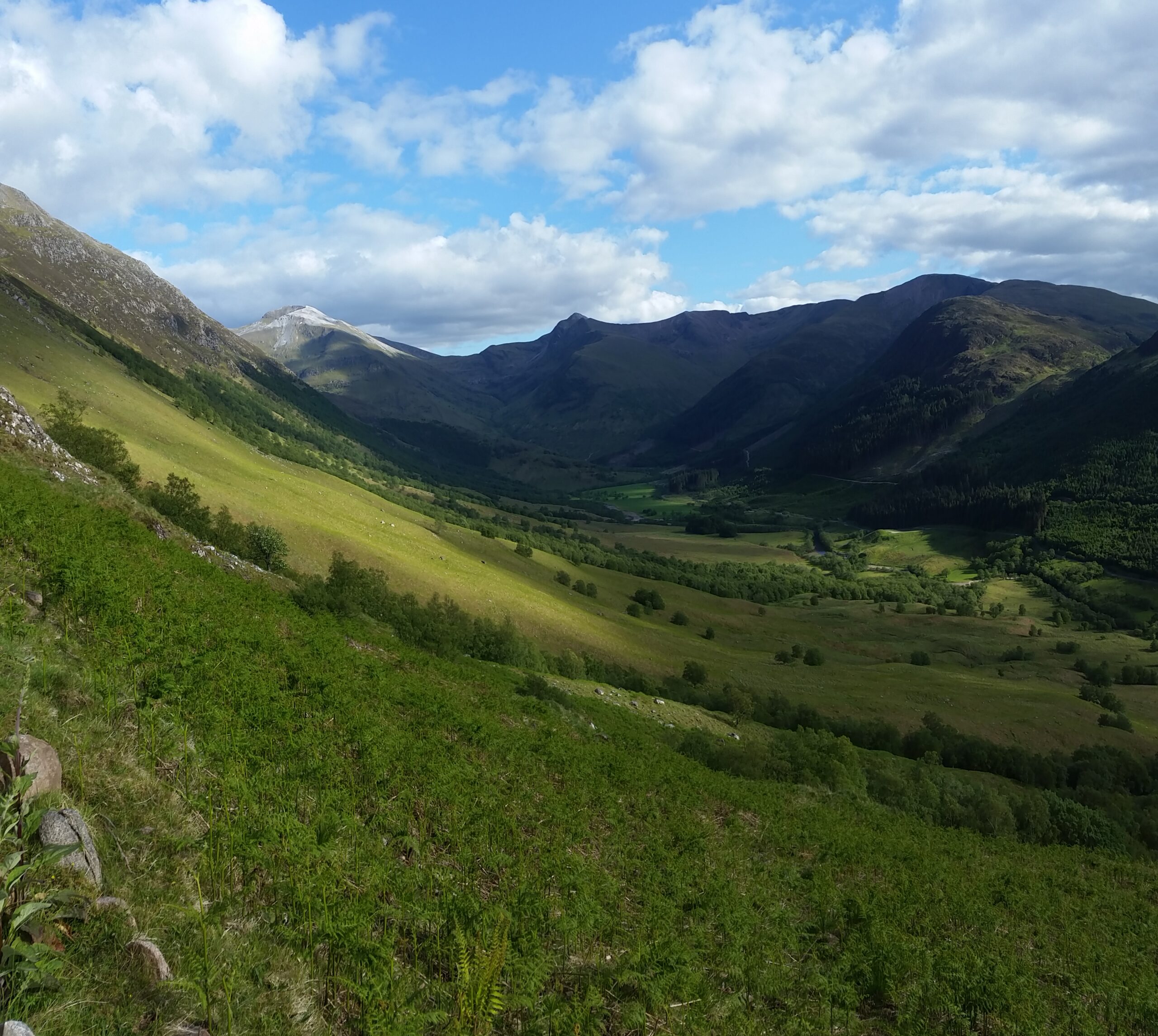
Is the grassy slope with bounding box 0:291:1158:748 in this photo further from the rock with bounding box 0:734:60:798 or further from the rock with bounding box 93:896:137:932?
the rock with bounding box 93:896:137:932

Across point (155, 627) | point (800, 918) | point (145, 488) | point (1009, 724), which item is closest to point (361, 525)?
point (145, 488)

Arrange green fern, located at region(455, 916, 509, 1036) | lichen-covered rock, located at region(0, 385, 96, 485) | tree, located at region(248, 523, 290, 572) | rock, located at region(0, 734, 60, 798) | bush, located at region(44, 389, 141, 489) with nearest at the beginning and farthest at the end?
rock, located at region(0, 734, 60, 798), green fern, located at region(455, 916, 509, 1036), lichen-covered rock, located at region(0, 385, 96, 485), bush, located at region(44, 389, 141, 489), tree, located at region(248, 523, 290, 572)

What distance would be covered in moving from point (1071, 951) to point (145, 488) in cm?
5564

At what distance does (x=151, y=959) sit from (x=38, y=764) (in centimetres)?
272

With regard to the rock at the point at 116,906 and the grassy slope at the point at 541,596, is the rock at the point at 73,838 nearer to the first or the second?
the rock at the point at 116,906

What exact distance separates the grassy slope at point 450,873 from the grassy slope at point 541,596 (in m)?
38.8

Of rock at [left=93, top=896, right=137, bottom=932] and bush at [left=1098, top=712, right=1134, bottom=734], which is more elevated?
rock at [left=93, top=896, right=137, bottom=932]

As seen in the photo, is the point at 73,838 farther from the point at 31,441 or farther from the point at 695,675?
the point at 695,675

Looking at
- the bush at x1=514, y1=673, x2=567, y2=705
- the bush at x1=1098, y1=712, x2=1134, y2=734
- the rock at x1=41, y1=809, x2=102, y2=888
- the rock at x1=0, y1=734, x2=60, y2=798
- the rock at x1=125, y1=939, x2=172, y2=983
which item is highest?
the rock at x1=0, y1=734, x2=60, y2=798

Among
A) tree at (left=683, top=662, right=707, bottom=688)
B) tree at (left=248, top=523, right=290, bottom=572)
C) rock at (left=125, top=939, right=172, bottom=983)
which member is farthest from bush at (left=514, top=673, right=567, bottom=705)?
tree at (left=683, top=662, right=707, bottom=688)

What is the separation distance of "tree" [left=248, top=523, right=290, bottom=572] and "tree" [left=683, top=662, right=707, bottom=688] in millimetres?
37055

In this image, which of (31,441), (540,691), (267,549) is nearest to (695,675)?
(540,691)

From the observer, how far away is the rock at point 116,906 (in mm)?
6953

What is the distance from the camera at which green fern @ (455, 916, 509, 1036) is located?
8055 millimetres
